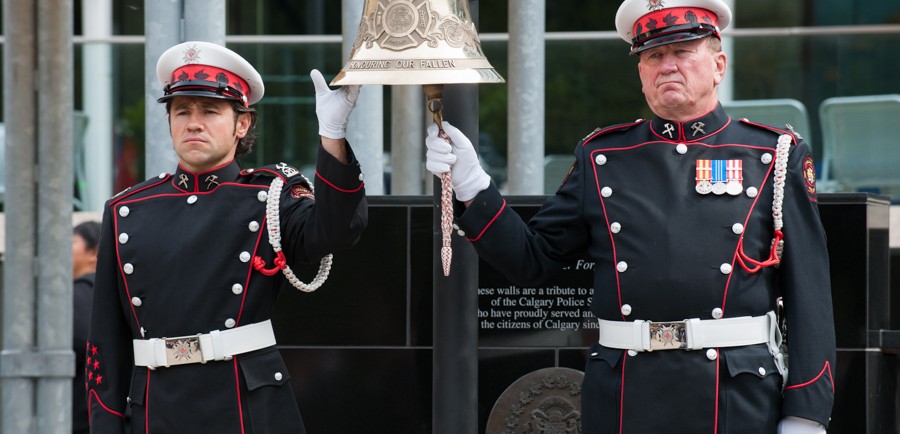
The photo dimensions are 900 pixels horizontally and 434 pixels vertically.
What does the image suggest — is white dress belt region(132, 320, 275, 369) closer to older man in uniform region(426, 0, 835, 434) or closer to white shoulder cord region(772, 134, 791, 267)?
older man in uniform region(426, 0, 835, 434)

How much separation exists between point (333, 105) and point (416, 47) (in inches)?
11.1

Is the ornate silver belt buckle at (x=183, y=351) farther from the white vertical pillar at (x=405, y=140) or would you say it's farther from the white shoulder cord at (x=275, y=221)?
the white vertical pillar at (x=405, y=140)

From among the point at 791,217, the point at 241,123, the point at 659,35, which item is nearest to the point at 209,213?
the point at 241,123

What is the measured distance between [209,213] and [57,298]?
1.64m

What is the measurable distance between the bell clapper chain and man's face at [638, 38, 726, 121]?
561 mm

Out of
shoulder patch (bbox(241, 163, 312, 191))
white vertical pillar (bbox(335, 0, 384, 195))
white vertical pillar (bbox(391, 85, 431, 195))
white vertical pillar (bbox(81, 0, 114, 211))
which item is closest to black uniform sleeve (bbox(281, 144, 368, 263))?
shoulder patch (bbox(241, 163, 312, 191))

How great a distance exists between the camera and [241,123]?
13.8ft

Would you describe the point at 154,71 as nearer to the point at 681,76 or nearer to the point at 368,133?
the point at 368,133

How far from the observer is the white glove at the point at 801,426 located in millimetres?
3623

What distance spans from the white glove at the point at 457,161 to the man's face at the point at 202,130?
66 centimetres

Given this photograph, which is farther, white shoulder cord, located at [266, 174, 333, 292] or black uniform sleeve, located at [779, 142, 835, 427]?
white shoulder cord, located at [266, 174, 333, 292]

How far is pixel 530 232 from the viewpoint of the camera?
157 inches

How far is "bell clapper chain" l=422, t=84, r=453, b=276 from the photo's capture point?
370 centimetres

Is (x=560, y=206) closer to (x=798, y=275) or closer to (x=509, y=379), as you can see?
(x=798, y=275)
